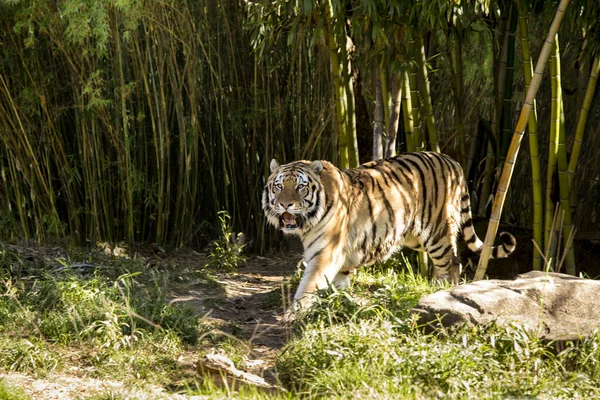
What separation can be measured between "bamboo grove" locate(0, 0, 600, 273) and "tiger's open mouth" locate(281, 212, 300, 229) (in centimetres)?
107

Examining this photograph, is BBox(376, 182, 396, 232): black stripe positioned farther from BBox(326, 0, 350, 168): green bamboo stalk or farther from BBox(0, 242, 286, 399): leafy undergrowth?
BBox(0, 242, 286, 399): leafy undergrowth

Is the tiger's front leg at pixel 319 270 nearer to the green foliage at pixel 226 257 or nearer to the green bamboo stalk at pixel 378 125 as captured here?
the green bamboo stalk at pixel 378 125

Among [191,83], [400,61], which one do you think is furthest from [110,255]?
[400,61]

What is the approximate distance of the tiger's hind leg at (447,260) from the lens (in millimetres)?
5750

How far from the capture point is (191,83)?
7.23 metres

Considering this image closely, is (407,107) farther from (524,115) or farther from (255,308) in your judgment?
(255,308)

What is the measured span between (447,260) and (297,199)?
1.20 meters

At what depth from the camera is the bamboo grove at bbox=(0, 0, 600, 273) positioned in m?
6.26

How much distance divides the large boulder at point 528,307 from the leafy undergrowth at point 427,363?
7 centimetres

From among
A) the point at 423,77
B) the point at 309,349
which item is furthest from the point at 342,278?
the point at 309,349

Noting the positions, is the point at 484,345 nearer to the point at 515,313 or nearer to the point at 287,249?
the point at 515,313

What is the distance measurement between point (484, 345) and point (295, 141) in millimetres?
4241

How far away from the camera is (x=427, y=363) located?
3562 mm

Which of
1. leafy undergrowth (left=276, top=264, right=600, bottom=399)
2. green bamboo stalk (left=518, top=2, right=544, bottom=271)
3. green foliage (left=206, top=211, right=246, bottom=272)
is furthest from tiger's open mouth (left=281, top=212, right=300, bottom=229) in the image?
green foliage (left=206, top=211, right=246, bottom=272)
